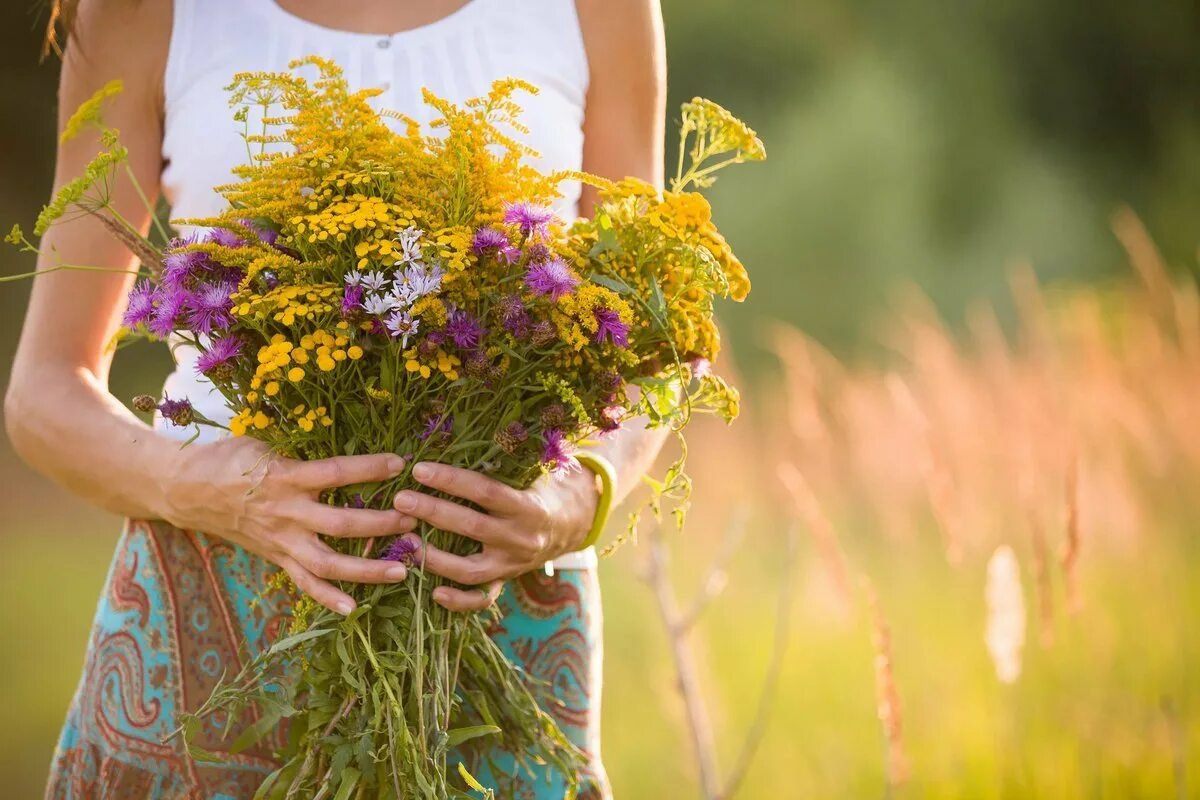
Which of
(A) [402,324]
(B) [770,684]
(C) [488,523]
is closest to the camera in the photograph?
(A) [402,324]

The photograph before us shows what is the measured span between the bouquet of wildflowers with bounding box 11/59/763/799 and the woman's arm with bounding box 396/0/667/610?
0.09 ft

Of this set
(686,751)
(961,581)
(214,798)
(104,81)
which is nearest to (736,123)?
(104,81)

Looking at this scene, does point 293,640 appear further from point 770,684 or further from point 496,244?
point 770,684

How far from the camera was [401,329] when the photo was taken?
3.16ft

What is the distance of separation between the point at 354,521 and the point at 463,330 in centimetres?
19

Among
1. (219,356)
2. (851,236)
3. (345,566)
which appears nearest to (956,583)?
(345,566)

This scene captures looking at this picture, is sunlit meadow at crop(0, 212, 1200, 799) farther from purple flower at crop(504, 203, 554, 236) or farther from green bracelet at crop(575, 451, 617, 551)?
purple flower at crop(504, 203, 554, 236)

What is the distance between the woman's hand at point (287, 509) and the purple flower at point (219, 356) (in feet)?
0.36

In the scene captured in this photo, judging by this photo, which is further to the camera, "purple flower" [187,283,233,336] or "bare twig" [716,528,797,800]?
"bare twig" [716,528,797,800]

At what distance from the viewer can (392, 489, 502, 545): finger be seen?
1027 millimetres

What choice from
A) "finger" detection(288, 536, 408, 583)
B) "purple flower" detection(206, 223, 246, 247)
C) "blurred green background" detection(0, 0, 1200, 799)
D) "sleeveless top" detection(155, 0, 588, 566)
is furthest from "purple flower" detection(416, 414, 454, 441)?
"blurred green background" detection(0, 0, 1200, 799)

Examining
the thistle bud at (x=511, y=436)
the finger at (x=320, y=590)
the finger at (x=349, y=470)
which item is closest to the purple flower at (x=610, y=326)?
the thistle bud at (x=511, y=436)

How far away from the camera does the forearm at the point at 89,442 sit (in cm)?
119

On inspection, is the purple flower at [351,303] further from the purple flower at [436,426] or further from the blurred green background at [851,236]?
the blurred green background at [851,236]
